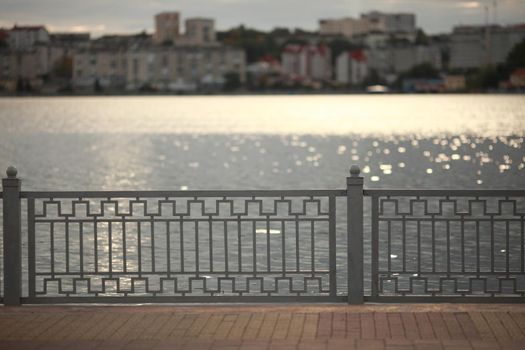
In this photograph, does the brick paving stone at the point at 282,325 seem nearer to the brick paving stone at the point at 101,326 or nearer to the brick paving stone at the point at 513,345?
the brick paving stone at the point at 101,326

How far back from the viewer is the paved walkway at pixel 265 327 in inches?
354

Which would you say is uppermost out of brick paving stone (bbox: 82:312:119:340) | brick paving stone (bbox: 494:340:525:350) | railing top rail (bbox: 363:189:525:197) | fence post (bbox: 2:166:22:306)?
railing top rail (bbox: 363:189:525:197)

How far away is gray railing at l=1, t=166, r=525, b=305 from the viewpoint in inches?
423

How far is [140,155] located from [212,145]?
1388 cm

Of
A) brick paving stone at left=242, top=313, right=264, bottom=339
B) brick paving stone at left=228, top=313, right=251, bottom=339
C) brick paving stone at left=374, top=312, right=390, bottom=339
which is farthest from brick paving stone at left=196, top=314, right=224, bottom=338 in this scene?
brick paving stone at left=374, top=312, right=390, bottom=339

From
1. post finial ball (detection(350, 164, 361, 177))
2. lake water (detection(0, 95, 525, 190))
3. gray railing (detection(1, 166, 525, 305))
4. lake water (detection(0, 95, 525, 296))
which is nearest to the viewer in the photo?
post finial ball (detection(350, 164, 361, 177))

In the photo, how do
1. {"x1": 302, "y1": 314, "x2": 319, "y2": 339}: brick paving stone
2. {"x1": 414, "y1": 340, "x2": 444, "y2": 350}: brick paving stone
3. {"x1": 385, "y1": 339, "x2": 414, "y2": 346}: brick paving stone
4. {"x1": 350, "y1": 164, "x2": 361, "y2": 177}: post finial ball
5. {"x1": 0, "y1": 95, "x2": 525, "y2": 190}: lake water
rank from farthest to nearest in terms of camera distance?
{"x1": 0, "y1": 95, "x2": 525, "y2": 190}: lake water
{"x1": 350, "y1": 164, "x2": 361, "y2": 177}: post finial ball
{"x1": 302, "y1": 314, "x2": 319, "y2": 339}: brick paving stone
{"x1": 385, "y1": 339, "x2": 414, "y2": 346}: brick paving stone
{"x1": 414, "y1": 340, "x2": 444, "y2": 350}: brick paving stone

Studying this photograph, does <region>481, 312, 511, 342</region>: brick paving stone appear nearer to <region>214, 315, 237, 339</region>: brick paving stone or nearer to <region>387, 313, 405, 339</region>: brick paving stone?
<region>387, 313, 405, 339</region>: brick paving stone

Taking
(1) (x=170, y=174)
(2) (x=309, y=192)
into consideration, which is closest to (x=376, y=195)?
(2) (x=309, y=192)

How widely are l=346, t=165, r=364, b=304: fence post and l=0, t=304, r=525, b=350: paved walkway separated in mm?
263

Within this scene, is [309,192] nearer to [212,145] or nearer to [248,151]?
[248,151]

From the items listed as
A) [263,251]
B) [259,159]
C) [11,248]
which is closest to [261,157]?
A: [259,159]

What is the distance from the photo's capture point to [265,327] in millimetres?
9648

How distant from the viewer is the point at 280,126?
125 m
